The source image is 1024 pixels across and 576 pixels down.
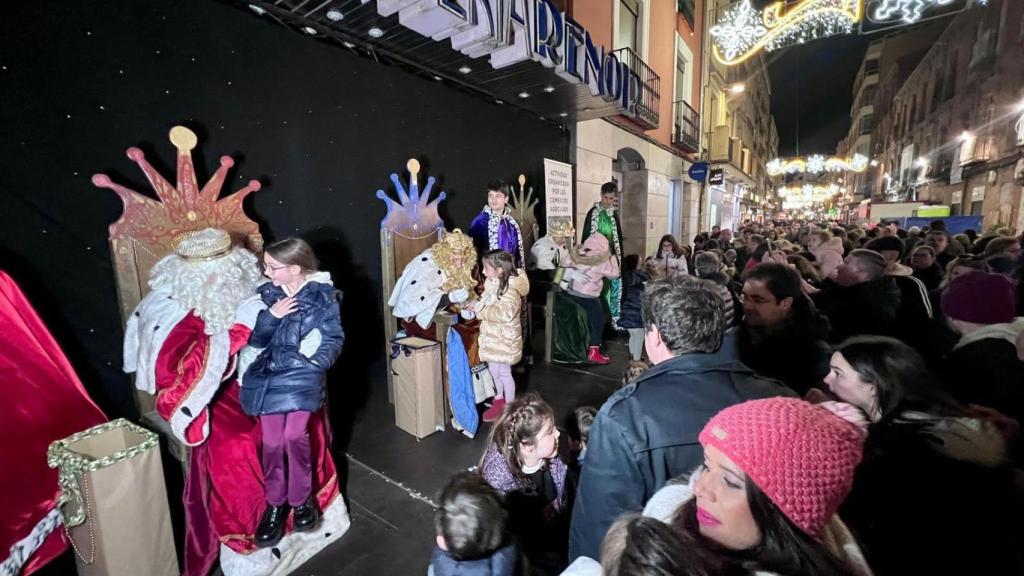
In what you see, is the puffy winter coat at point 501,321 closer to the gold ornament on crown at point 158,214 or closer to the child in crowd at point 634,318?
the child in crowd at point 634,318

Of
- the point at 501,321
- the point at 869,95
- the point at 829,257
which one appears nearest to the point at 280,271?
the point at 501,321

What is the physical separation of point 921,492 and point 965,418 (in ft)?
1.00

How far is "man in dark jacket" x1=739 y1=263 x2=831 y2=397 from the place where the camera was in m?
2.41

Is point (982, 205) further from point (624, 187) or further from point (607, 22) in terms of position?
point (607, 22)

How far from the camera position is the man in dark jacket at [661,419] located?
131cm

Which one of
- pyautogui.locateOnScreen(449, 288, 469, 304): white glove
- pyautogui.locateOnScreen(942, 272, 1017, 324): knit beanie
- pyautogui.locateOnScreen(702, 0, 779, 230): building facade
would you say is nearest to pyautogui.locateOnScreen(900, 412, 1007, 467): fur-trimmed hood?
pyautogui.locateOnScreen(942, 272, 1017, 324): knit beanie

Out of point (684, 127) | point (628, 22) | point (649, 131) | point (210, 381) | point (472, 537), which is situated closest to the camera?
point (472, 537)

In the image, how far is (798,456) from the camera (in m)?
0.83

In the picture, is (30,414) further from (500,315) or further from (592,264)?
(592,264)

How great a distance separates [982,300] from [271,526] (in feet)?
13.1

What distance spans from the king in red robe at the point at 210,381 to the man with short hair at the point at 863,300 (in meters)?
4.12

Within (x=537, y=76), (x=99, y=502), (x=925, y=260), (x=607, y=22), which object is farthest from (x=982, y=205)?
(x=99, y=502)

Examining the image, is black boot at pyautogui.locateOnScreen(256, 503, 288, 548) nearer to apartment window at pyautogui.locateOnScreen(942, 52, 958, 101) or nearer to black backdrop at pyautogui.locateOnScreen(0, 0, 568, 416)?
black backdrop at pyautogui.locateOnScreen(0, 0, 568, 416)

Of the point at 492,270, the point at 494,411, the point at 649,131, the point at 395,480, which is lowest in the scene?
the point at 395,480
